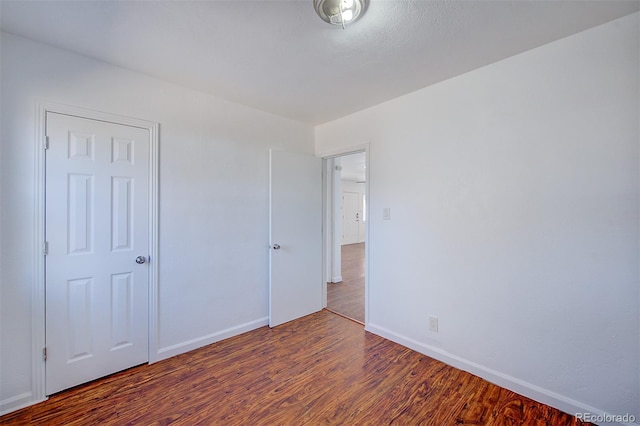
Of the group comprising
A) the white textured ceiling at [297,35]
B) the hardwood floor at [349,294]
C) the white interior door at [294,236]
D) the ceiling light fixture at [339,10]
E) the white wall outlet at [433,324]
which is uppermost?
the white textured ceiling at [297,35]

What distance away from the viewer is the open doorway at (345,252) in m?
3.56

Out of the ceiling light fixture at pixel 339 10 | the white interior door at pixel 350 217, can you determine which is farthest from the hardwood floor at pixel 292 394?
the white interior door at pixel 350 217

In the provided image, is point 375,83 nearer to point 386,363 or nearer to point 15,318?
point 386,363

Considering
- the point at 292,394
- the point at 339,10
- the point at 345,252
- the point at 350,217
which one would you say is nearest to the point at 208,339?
the point at 292,394

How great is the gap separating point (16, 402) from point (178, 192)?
1.72 m

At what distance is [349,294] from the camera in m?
4.00

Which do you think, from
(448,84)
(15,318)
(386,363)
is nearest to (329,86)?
(448,84)

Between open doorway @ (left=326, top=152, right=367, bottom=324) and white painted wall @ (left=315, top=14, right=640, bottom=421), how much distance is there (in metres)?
0.94

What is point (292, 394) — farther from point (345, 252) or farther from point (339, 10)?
point (345, 252)

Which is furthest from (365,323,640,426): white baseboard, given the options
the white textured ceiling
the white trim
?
the white textured ceiling

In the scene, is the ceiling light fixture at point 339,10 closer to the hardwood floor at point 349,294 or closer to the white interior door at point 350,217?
the hardwood floor at point 349,294

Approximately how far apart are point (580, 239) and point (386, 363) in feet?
5.52

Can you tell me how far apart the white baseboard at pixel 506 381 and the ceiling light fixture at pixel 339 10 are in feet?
8.57

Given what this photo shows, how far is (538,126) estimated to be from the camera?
5.81 feet
